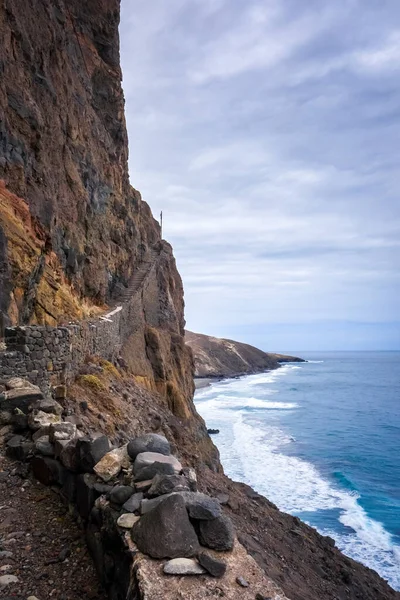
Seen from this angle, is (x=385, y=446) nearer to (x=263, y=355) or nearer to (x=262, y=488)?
(x=262, y=488)

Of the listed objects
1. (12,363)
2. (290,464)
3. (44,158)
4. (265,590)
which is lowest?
(290,464)

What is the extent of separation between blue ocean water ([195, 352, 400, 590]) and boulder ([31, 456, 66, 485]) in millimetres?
17585

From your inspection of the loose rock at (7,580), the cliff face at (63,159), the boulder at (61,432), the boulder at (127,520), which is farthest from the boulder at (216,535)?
the cliff face at (63,159)

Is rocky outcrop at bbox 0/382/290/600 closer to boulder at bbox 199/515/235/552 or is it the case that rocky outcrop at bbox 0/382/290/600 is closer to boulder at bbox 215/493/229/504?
boulder at bbox 199/515/235/552

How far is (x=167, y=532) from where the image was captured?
11.5 ft

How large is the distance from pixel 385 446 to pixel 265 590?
4208 cm

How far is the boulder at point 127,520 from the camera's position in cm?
385

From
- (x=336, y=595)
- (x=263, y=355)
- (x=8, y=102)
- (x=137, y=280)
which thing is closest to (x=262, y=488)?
(x=336, y=595)

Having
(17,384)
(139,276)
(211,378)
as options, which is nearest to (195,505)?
(17,384)

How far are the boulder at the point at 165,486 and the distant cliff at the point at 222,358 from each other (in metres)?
107

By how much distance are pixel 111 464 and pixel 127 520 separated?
42.5 inches

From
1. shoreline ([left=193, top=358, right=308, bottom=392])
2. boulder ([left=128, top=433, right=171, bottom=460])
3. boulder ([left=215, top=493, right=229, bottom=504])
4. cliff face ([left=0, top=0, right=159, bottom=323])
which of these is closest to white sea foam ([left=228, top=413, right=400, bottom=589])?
boulder ([left=215, top=493, right=229, bottom=504])

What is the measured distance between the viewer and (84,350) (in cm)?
1323

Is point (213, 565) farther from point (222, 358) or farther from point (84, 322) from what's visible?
point (222, 358)
